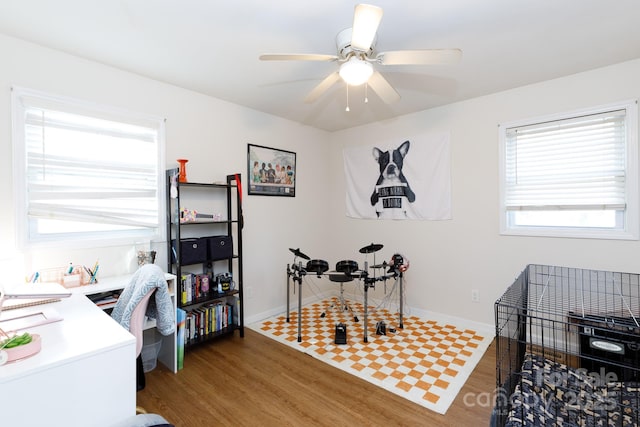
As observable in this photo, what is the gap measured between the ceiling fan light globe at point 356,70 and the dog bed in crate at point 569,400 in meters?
1.90

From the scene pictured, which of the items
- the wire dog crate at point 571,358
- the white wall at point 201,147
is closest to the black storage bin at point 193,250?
the white wall at point 201,147

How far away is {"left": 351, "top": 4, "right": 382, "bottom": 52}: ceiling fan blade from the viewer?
133cm

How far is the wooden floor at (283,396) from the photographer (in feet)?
6.19

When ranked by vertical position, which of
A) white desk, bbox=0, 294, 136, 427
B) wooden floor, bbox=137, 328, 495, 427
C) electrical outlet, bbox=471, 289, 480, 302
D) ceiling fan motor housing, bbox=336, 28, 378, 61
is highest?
ceiling fan motor housing, bbox=336, 28, 378, 61

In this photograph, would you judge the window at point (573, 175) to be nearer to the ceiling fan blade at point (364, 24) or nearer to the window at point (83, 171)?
the ceiling fan blade at point (364, 24)

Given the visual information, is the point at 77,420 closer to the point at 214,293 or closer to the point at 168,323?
the point at 168,323

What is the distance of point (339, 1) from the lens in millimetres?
1681

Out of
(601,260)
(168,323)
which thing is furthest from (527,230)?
(168,323)

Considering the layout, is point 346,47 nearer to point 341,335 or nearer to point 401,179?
point 401,179

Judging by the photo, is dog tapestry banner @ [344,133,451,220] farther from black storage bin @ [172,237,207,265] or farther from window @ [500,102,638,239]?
black storage bin @ [172,237,207,265]

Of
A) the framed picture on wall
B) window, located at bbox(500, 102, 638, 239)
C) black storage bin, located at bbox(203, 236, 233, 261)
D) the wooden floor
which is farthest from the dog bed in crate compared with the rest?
the framed picture on wall

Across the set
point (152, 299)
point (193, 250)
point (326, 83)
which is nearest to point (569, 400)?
point (326, 83)

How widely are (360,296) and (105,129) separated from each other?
3.40 m

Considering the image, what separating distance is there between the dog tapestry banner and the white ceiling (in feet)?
2.59
